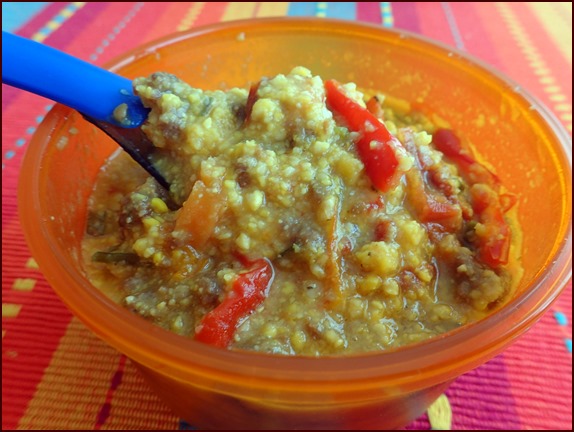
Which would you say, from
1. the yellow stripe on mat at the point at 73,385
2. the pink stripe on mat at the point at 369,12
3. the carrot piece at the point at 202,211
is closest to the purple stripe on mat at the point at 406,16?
the pink stripe on mat at the point at 369,12

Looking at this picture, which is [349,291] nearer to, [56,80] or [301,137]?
[301,137]

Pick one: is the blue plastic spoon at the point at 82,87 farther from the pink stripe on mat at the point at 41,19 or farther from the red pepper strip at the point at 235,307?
the pink stripe on mat at the point at 41,19

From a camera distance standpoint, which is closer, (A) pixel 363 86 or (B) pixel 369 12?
(A) pixel 363 86

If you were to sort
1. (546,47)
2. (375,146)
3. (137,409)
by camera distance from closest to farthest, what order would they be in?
(375,146), (137,409), (546,47)

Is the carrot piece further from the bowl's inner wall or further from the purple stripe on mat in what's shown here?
the purple stripe on mat

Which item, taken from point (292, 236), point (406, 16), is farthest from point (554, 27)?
point (292, 236)

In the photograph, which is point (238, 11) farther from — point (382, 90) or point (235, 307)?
point (235, 307)
